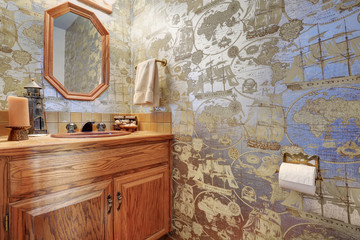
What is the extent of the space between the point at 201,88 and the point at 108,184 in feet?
2.97

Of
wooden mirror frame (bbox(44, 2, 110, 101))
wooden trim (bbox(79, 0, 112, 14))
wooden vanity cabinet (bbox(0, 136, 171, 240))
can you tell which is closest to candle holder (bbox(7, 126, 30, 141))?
wooden vanity cabinet (bbox(0, 136, 171, 240))

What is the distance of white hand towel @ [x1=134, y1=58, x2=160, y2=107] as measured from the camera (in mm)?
1402

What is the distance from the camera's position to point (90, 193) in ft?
3.17

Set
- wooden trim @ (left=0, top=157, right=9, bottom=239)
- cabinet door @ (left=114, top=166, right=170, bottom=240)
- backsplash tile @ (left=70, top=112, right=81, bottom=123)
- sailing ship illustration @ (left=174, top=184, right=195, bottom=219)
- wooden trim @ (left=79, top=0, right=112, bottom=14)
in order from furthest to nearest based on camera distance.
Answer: wooden trim @ (left=79, top=0, right=112, bottom=14) < backsplash tile @ (left=70, top=112, right=81, bottom=123) < sailing ship illustration @ (left=174, top=184, right=195, bottom=219) < cabinet door @ (left=114, top=166, right=170, bottom=240) < wooden trim @ (left=0, top=157, right=9, bottom=239)

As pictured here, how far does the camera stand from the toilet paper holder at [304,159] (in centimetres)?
80

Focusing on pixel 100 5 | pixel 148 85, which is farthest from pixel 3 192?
pixel 100 5

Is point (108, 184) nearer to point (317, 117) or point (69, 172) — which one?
point (69, 172)

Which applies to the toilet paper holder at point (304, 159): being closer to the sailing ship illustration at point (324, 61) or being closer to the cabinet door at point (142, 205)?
the sailing ship illustration at point (324, 61)

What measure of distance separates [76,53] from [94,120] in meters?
0.61

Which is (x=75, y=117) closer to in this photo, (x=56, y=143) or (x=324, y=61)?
(x=56, y=143)

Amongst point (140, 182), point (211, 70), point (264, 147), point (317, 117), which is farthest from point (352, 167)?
point (140, 182)

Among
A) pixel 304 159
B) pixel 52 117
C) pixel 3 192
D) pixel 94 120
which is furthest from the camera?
pixel 94 120

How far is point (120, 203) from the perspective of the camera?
1096 millimetres

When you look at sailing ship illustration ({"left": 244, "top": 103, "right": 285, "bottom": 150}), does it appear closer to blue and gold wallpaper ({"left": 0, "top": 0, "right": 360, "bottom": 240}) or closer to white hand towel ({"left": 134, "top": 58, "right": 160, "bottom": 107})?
blue and gold wallpaper ({"left": 0, "top": 0, "right": 360, "bottom": 240})
